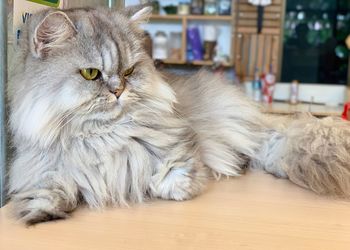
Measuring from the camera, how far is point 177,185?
3.03 feet

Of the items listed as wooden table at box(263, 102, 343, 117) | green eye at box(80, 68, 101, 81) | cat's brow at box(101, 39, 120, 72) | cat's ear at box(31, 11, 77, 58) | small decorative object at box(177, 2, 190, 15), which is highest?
small decorative object at box(177, 2, 190, 15)

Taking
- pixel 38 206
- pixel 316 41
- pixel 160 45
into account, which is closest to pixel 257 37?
pixel 316 41

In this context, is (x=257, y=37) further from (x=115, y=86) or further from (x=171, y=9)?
(x=115, y=86)

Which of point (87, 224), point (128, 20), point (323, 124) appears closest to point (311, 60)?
→ point (323, 124)

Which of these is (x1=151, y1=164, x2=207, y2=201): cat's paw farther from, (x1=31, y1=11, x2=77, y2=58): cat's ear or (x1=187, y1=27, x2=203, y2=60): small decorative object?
(x1=187, y1=27, x2=203, y2=60): small decorative object

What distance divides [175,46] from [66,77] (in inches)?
116

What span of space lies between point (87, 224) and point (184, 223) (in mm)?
178

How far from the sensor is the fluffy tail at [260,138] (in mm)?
987

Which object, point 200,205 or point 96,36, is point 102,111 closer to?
point 96,36

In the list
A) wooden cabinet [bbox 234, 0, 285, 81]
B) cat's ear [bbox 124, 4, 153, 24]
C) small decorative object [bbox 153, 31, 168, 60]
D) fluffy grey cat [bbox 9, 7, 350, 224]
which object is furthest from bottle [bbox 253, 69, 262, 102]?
cat's ear [bbox 124, 4, 153, 24]

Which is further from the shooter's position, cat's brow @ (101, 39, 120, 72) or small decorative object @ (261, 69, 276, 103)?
small decorative object @ (261, 69, 276, 103)

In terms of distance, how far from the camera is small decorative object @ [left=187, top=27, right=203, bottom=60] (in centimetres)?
361

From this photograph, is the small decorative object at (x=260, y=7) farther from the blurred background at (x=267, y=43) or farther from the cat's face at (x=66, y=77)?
the cat's face at (x=66, y=77)

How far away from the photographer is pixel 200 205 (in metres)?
0.89
